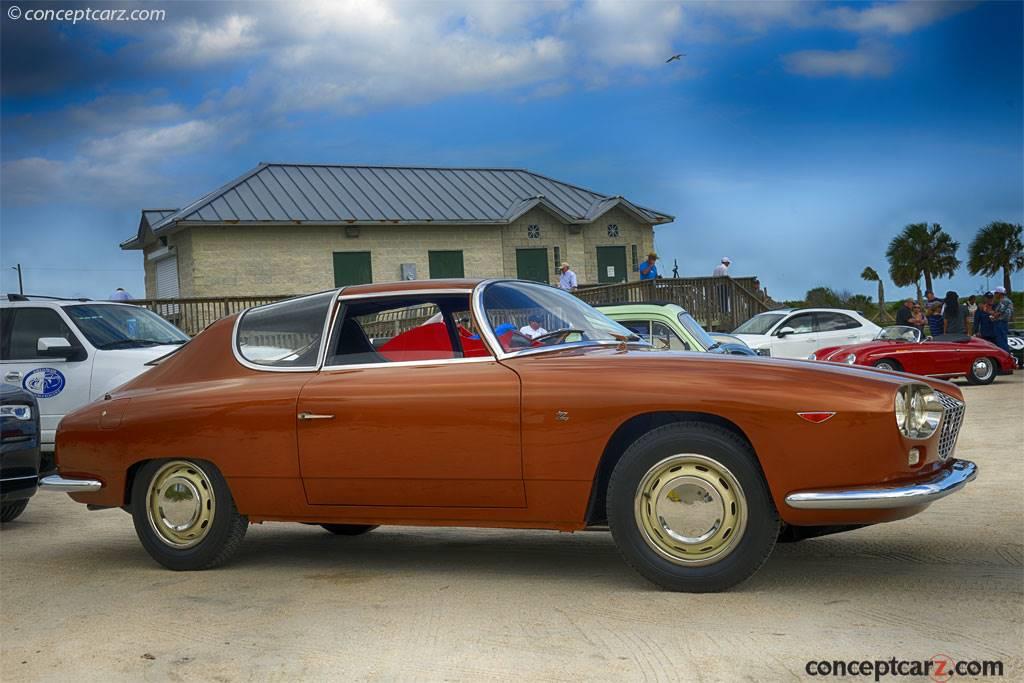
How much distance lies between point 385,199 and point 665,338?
27559 millimetres

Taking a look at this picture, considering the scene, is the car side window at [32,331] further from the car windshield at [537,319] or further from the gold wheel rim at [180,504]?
the car windshield at [537,319]

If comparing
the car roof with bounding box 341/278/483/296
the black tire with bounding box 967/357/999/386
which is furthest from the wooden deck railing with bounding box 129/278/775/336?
the car roof with bounding box 341/278/483/296

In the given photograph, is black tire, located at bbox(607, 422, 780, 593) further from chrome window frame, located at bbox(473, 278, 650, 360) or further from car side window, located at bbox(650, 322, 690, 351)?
car side window, located at bbox(650, 322, 690, 351)

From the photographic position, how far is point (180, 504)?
6504 mm

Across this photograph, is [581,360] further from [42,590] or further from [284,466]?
[42,590]

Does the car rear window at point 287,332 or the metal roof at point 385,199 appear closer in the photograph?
the car rear window at point 287,332

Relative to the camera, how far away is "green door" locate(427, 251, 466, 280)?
125 ft

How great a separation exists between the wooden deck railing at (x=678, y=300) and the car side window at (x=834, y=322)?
4772 millimetres

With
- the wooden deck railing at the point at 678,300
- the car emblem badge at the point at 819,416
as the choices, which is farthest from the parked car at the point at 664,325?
the wooden deck railing at the point at 678,300

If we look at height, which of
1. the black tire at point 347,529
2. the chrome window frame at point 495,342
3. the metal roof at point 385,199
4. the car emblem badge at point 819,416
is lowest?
the black tire at point 347,529

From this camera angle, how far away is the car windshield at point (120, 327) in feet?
40.4

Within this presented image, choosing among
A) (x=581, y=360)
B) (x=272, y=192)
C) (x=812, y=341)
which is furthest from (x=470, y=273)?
(x=581, y=360)

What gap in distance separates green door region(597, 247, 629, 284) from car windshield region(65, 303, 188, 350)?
94.2 ft

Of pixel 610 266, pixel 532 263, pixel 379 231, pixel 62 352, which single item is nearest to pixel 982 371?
pixel 62 352
